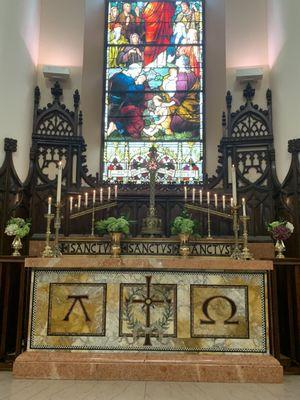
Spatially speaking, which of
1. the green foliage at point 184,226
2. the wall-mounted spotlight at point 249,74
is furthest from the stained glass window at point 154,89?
the green foliage at point 184,226

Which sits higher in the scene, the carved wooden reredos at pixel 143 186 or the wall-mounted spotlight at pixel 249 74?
the wall-mounted spotlight at pixel 249 74

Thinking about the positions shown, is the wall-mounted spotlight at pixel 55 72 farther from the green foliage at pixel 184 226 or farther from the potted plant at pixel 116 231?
the green foliage at pixel 184 226

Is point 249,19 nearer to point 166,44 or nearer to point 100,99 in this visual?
point 166,44

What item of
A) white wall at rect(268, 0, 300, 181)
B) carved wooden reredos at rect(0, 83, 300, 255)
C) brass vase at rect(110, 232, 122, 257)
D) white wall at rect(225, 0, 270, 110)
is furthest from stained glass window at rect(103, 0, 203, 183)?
brass vase at rect(110, 232, 122, 257)

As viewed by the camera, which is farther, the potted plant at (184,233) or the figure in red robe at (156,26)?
the figure in red robe at (156,26)

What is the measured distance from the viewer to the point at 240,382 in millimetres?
3484

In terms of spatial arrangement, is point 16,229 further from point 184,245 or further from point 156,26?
point 156,26

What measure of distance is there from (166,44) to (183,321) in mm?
5502

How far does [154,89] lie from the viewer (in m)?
7.30

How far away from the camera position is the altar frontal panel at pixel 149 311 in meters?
3.69

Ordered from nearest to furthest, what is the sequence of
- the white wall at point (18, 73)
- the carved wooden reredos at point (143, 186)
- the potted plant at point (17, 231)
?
the potted plant at point (17, 231) < the white wall at point (18, 73) < the carved wooden reredos at point (143, 186)

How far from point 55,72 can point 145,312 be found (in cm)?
452

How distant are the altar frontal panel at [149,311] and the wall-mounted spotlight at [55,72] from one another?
13.0 feet

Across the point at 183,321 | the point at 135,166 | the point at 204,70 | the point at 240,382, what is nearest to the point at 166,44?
the point at 204,70
